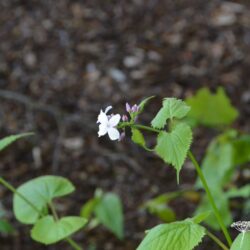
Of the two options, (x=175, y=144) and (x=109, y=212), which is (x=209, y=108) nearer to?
(x=109, y=212)

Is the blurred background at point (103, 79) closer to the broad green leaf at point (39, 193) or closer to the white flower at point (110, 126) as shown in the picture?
the broad green leaf at point (39, 193)

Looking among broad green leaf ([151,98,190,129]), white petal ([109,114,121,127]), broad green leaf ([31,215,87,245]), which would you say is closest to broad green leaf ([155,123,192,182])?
broad green leaf ([151,98,190,129])

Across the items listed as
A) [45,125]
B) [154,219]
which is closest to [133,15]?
[45,125]

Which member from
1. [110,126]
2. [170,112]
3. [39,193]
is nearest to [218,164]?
[39,193]

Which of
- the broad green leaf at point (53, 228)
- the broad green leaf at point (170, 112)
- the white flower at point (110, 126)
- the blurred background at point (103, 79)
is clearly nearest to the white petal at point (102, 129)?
the white flower at point (110, 126)

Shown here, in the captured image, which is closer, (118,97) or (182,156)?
(182,156)

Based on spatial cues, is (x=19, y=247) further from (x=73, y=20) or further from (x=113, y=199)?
(x=73, y=20)
